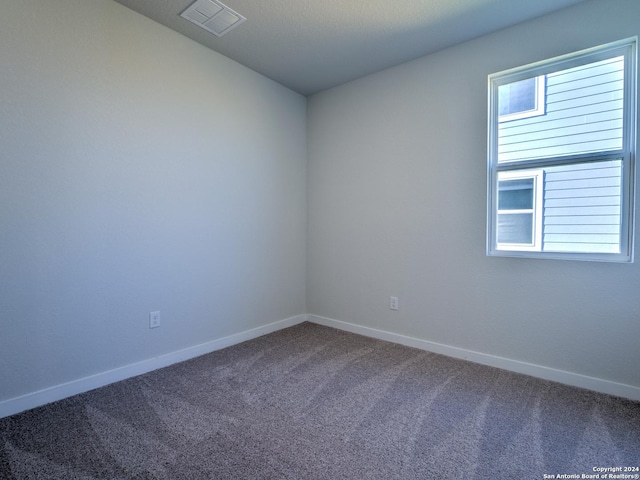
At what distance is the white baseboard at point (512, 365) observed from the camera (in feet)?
6.59

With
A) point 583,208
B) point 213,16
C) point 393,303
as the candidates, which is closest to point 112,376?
point 393,303

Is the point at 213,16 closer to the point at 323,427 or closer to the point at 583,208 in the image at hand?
the point at 323,427

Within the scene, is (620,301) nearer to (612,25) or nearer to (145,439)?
(612,25)

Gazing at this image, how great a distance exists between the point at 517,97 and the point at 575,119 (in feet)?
1.40

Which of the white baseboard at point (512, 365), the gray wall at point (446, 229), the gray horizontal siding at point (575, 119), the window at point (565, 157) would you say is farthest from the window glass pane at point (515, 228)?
the white baseboard at point (512, 365)

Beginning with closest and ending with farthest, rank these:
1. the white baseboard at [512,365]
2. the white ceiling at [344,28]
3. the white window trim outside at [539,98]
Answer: the white baseboard at [512,365]
the white ceiling at [344,28]
the white window trim outside at [539,98]

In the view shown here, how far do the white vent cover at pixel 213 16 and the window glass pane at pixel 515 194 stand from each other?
234 centimetres

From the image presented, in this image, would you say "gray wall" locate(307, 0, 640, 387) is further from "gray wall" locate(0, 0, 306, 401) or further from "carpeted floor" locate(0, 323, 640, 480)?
"gray wall" locate(0, 0, 306, 401)

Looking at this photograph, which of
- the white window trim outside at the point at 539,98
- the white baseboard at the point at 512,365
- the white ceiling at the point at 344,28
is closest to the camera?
the white baseboard at the point at 512,365

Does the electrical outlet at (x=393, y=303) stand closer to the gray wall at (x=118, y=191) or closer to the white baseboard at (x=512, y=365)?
the white baseboard at (x=512, y=365)

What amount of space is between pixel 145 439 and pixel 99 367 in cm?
82

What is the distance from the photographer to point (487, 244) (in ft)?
8.16

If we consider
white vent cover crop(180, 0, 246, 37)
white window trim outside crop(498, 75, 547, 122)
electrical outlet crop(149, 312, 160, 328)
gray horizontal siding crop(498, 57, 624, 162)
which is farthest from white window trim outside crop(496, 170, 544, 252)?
electrical outlet crop(149, 312, 160, 328)

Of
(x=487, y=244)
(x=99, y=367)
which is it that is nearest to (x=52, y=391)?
(x=99, y=367)
